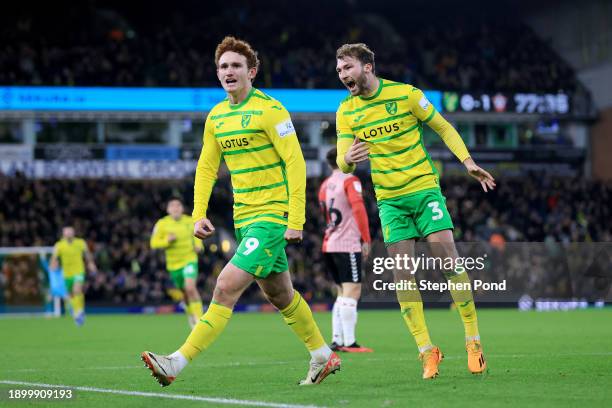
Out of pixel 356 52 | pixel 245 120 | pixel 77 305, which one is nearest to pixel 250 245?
pixel 245 120

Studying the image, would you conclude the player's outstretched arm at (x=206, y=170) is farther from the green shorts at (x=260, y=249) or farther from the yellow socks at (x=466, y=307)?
the yellow socks at (x=466, y=307)

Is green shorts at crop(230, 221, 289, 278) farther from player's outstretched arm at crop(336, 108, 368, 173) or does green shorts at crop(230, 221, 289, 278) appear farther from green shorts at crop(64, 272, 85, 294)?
green shorts at crop(64, 272, 85, 294)

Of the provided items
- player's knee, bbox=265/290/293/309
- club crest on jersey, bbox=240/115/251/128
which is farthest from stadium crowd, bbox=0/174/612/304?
club crest on jersey, bbox=240/115/251/128

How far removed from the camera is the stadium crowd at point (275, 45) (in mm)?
37750

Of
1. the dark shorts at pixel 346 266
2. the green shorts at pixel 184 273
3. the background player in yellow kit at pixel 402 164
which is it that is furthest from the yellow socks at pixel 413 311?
the green shorts at pixel 184 273

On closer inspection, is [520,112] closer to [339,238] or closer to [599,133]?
[599,133]

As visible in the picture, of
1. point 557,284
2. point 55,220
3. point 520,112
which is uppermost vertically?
point 520,112

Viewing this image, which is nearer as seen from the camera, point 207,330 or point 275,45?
point 207,330

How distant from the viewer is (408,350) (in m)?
12.0

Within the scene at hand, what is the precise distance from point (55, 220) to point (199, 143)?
336 inches

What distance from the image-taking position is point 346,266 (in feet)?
40.2

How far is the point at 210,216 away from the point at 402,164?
28.8 m

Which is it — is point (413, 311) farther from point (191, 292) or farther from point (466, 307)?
point (191, 292)

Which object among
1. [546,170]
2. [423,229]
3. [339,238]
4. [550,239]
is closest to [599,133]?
[546,170]
